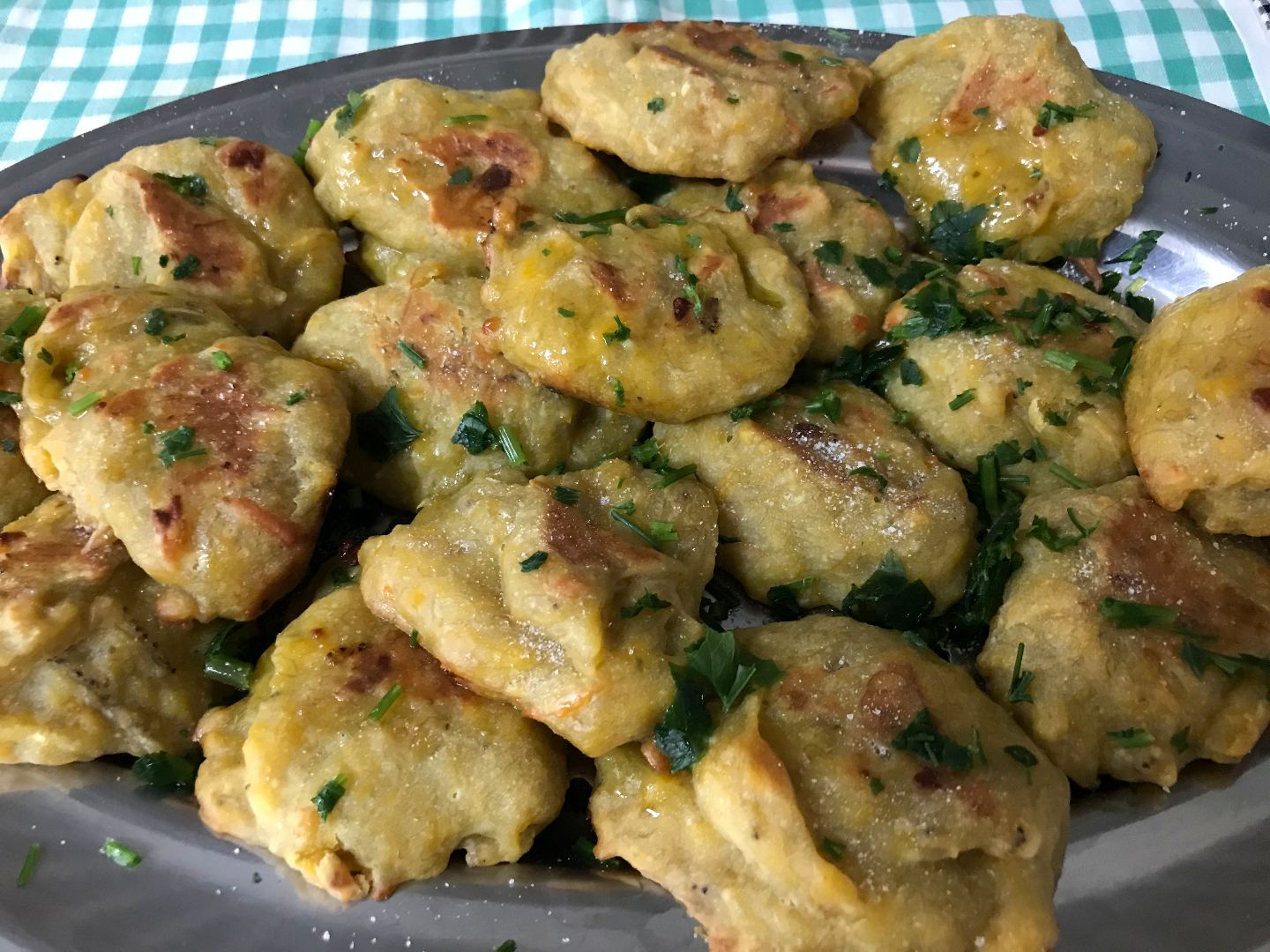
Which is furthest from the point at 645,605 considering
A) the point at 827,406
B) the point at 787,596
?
the point at 827,406

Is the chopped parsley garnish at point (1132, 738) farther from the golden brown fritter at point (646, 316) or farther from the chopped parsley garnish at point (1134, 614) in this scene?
the golden brown fritter at point (646, 316)

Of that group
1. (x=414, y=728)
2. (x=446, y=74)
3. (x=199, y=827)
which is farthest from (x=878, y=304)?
(x=199, y=827)

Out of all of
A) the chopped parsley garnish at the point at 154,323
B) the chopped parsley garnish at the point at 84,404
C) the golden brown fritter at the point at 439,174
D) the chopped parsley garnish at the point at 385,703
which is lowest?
the chopped parsley garnish at the point at 385,703

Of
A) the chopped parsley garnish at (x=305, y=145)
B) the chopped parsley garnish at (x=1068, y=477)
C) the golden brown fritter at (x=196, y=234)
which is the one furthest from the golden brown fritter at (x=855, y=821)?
the chopped parsley garnish at (x=305, y=145)

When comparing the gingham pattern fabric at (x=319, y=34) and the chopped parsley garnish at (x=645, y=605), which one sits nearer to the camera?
the chopped parsley garnish at (x=645, y=605)

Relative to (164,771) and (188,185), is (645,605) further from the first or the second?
(188,185)

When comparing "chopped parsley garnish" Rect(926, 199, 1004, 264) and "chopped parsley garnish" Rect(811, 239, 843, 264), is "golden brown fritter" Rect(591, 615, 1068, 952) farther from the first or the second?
"chopped parsley garnish" Rect(926, 199, 1004, 264)
